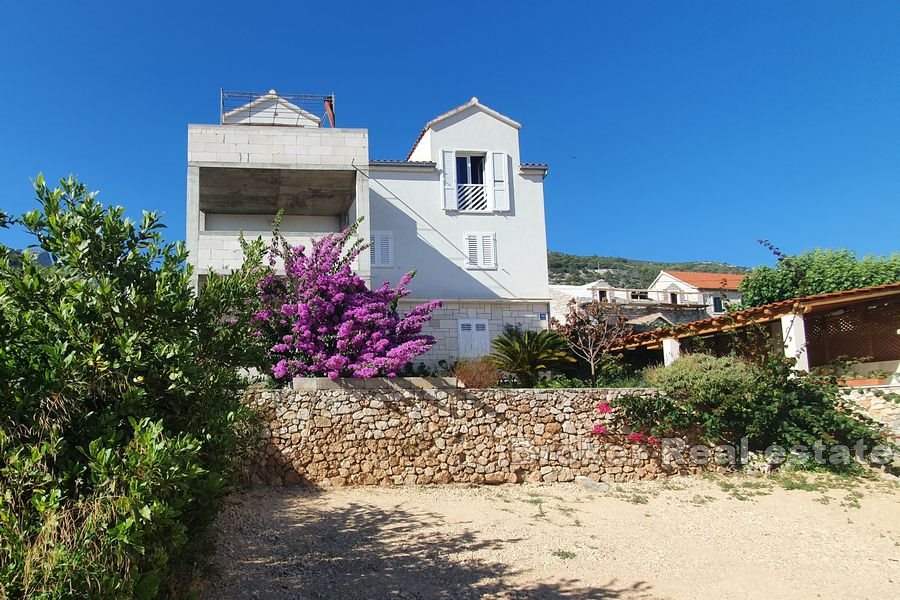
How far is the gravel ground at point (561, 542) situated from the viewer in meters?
7.08

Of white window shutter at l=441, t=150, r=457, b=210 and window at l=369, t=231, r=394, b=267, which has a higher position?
white window shutter at l=441, t=150, r=457, b=210

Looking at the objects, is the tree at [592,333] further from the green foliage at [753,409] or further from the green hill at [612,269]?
the green hill at [612,269]

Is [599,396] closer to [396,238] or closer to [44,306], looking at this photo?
[396,238]

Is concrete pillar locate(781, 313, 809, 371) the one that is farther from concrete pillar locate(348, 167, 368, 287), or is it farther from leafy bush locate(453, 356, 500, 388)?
concrete pillar locate(348, 167, 368, 287)

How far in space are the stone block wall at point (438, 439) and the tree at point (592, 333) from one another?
435 centimetres

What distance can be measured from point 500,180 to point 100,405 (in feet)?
57.9

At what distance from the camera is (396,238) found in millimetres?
19797

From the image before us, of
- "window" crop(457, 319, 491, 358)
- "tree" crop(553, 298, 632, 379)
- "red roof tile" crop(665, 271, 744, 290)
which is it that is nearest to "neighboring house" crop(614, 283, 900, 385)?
"tree" crop(553, 298, 632, 379)

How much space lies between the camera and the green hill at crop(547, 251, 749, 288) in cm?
6562

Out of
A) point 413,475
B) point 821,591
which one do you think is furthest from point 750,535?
point 413,475

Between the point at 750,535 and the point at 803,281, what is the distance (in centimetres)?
1470

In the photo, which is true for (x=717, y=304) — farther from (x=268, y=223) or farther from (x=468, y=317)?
(x=268, y=223)

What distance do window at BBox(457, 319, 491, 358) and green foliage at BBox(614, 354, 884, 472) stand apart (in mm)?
6896

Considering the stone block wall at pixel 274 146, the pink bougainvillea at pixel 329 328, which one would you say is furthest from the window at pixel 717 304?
the pink bougainvillea at pixel 329 328
